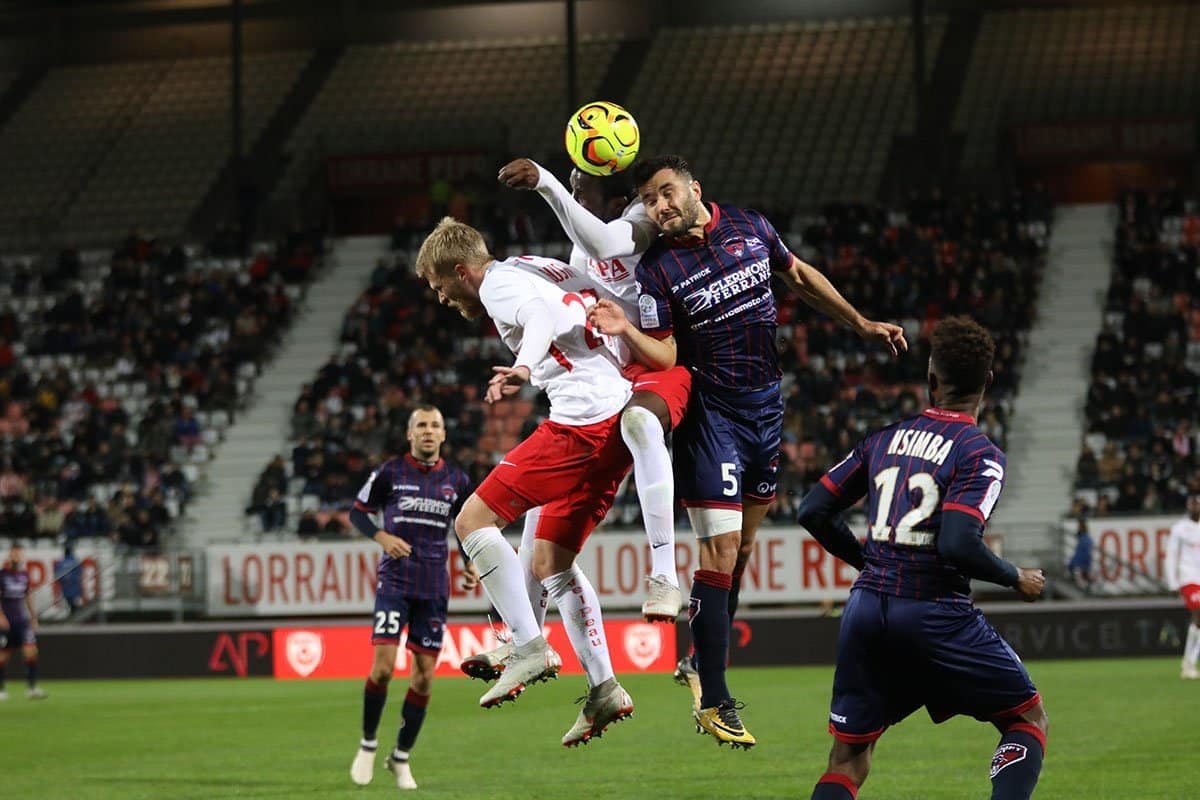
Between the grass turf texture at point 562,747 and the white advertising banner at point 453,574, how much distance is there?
198cm

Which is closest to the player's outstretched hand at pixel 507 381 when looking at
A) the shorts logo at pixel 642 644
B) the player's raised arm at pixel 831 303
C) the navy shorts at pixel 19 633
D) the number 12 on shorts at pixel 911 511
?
the number 12 on shorts at pixel 911 511

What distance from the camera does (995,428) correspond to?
2664 cm

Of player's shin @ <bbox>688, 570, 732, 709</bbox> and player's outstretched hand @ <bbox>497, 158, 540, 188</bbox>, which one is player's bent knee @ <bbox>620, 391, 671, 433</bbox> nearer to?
player's shin @ <bbox>688, 570, 732, 709</bbox>

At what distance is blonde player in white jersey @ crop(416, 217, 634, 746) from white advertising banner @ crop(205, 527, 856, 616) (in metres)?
16.0

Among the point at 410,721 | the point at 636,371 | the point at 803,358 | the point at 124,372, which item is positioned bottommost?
the point at 410,721

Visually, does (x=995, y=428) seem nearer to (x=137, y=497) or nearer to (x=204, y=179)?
(x=137, y=497)

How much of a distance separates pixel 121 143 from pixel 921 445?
37379 mm

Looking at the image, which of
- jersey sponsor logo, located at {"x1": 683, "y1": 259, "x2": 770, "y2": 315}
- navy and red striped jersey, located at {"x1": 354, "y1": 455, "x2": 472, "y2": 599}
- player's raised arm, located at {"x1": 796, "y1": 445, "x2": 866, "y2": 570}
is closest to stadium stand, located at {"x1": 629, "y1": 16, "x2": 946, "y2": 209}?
navy and red striped jersey, located at {"x1": 354, "y1": 455, "x2": 472, "y2": 599}

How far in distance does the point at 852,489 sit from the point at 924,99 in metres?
29.3

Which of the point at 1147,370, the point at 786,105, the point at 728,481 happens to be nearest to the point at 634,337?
the point at 728,481

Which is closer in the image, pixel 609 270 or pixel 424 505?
pixel 609 270

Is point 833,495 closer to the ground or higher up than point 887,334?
closer to the ground

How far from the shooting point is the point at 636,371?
334 inches

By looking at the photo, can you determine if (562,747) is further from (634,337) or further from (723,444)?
(634,337)
